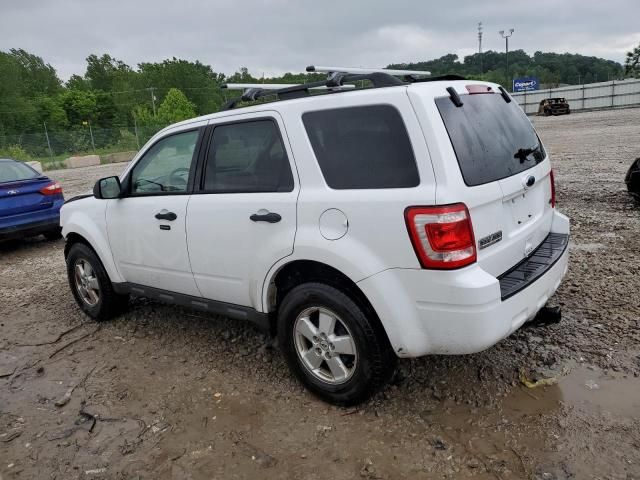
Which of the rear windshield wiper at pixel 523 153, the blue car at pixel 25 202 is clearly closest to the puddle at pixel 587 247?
the rear windshield wiper at pixel 523 153

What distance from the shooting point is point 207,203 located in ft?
11.5

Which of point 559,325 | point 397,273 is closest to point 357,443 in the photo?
point 397,273

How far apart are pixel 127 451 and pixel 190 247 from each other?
4.58ft

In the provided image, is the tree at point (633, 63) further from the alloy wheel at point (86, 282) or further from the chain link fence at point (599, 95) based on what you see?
the alloy wheel at point (86, 282)

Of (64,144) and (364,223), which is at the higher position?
(64,144)

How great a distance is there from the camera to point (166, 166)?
13.2ft

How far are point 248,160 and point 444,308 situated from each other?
1.64 metres

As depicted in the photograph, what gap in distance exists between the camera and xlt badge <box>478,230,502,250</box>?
2.65 m

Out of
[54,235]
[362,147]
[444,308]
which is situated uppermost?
[362,147]

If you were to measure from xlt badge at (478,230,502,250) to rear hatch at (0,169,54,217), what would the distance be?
288 inches

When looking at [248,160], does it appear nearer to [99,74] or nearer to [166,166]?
[166,166]

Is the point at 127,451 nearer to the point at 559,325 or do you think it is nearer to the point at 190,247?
the point at 190,247

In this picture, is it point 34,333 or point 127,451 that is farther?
point 34,333

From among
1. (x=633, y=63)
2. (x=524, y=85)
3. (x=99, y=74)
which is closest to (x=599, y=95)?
(x=524, y=85)
